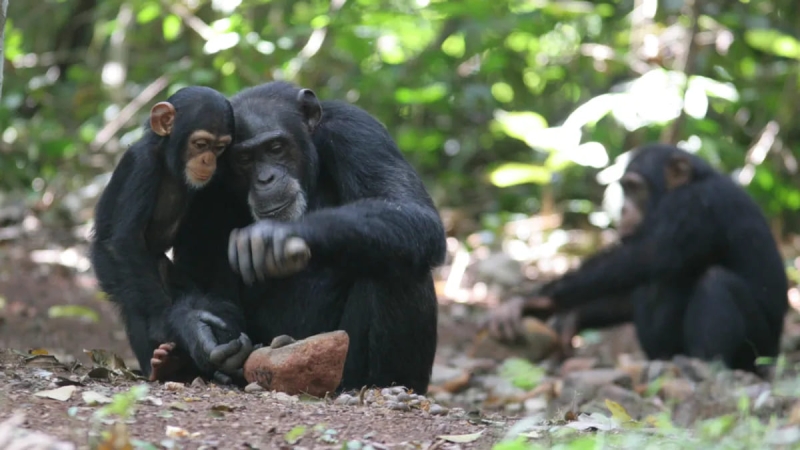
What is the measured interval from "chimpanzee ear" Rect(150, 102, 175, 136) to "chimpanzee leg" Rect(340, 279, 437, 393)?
117 centimetres

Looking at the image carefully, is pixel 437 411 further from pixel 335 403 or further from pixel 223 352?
pixel 223 352

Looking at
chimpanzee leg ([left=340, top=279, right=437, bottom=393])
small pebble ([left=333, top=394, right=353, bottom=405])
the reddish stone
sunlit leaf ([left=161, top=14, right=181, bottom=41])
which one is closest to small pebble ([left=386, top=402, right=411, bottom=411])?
small pebble ([left=333, top=394, right=353, bottom=405])

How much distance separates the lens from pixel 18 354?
443 cm

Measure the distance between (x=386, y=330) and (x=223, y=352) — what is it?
0.83 meters

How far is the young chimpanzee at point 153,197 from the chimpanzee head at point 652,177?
4.67 m

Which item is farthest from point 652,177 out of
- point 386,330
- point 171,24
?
point 171,24

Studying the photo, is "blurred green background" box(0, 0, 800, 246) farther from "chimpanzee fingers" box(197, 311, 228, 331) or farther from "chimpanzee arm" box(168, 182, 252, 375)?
"chimpanzee fingers" box(197, 311, 228, 331)

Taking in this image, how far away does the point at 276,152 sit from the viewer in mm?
4984

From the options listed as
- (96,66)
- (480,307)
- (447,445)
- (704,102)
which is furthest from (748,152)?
(447,445)

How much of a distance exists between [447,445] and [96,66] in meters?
9.91

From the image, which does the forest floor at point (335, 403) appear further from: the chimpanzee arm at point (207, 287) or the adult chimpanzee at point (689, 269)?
the adult chimpanzee at point (689, 269)

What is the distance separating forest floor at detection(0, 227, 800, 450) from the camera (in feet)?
10.5

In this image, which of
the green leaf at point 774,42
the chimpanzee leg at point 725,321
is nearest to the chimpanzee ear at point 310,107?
the chimpanzee leg at point 725,321

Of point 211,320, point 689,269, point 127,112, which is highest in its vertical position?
point 127,112
